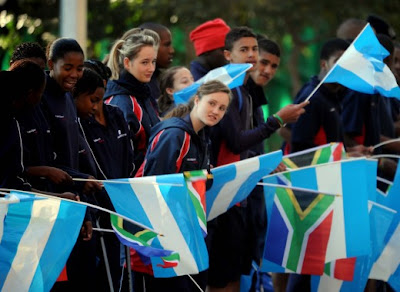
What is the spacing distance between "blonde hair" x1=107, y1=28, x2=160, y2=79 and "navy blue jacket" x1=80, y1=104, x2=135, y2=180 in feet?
2.25

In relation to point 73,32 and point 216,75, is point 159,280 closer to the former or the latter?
point 216,75

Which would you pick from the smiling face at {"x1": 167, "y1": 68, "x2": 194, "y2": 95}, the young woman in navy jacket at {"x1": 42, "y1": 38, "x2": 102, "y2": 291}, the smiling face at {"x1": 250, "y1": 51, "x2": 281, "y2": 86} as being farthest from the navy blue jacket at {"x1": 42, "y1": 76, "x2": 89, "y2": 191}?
the smiling face at {"x1": 250, "y1": 51, "x2": 281, "y2": 86}

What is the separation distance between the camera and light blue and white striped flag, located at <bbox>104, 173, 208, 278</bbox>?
805 cm

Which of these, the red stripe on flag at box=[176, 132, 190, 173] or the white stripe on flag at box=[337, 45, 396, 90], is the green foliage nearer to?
the white stripe on flag at box=[337, 45, 396, 90]

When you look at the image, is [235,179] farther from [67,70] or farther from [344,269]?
[67,70]

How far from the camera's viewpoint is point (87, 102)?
28.4 ft

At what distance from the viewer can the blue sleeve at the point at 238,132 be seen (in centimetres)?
965

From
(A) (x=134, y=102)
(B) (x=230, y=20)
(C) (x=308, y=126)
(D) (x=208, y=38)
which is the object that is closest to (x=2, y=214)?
(A) (x=134, y=102)

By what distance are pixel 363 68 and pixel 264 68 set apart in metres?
0.83

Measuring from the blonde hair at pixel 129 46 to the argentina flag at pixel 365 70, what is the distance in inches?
62.8

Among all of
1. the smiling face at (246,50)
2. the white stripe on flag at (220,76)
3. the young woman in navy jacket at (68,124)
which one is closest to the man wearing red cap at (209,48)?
the smiling face at (246,50)

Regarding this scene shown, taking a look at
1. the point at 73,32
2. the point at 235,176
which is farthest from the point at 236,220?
the point at 73,32

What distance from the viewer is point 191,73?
10812 mm

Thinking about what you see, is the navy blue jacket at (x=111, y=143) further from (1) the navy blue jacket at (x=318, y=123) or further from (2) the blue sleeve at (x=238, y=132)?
(1) the navy blue jacket at (x=318, y=123)
